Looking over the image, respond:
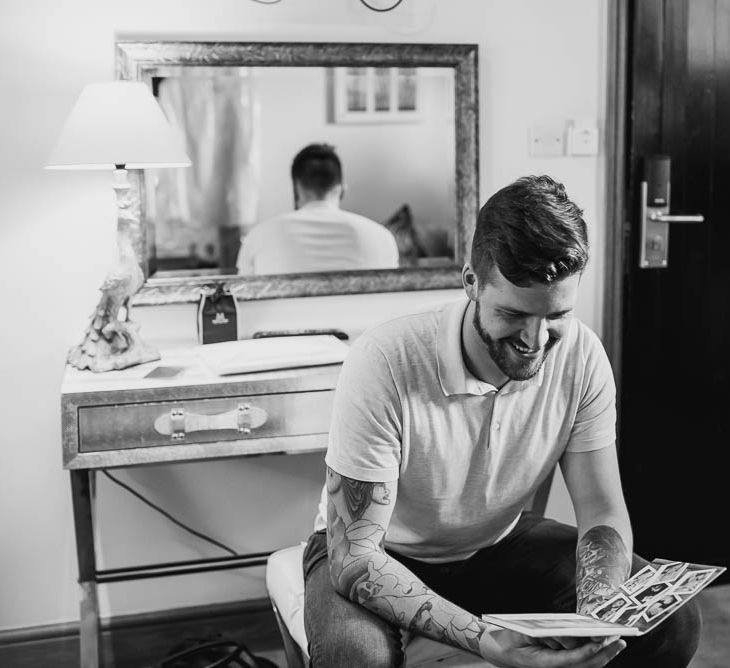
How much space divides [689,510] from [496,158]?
3.79ft

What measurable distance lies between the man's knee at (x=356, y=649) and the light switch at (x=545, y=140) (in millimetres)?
1451

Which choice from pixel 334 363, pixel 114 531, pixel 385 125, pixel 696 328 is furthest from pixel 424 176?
pixel 114 531

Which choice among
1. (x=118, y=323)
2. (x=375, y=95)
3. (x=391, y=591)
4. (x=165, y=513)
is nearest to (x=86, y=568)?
(x=165, y=513)

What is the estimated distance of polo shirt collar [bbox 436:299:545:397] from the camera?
5.41 ft

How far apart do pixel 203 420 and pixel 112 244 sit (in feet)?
1.93

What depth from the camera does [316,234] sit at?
2.46 meters

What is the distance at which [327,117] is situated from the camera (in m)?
2.41

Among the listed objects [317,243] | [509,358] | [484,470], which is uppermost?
[317,243]

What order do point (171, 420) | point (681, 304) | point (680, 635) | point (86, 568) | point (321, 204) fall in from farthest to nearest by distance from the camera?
point (681, 304)
point (321, 204)
point (86, 568)
point (171, 420)
point (680, 635)

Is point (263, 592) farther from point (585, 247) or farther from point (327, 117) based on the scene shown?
point (585, 247)

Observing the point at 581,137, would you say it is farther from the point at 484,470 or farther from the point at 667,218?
the point at 484,470

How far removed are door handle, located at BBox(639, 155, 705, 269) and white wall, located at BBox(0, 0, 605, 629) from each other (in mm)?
122

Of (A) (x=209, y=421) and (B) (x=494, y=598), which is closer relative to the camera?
(B) (x=494, y=598)

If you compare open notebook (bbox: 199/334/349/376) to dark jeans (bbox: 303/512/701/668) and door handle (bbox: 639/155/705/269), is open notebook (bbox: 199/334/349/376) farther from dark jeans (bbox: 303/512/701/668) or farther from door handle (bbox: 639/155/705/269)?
door handle (bbox: 639/155/705/269)
